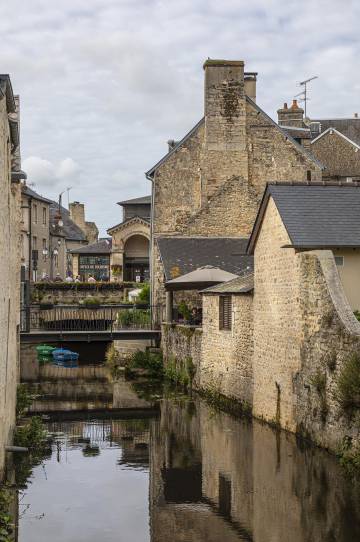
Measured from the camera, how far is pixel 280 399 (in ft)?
65.1

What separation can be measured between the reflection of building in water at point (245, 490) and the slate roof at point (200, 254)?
536 inches

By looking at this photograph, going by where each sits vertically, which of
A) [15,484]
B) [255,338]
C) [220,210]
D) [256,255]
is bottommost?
[15,484]

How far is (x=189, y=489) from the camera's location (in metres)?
15.2

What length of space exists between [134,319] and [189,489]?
20.8 m

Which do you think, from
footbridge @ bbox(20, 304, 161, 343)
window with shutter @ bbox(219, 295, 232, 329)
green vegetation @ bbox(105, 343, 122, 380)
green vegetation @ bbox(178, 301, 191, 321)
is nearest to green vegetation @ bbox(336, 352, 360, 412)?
window with shutter @ bbox(219, 295, 232, 329)

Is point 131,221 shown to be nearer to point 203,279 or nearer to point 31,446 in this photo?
point 203,279

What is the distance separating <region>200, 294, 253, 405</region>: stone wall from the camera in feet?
75.5

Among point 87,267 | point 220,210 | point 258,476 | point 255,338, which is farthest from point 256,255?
point 87,267

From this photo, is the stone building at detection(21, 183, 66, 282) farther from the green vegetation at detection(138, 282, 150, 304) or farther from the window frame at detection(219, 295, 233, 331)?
the window frame at detection(219, 295, 233, 331)

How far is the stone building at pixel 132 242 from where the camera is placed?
5225cm

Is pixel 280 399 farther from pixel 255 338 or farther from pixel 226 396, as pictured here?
pixel 226 396

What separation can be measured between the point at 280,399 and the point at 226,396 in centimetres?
505

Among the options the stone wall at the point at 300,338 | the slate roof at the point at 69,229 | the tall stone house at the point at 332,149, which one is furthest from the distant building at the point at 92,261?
the stone wall at the point at 300,338

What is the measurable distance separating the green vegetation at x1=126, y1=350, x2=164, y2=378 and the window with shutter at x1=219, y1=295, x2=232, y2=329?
27.0 ft
